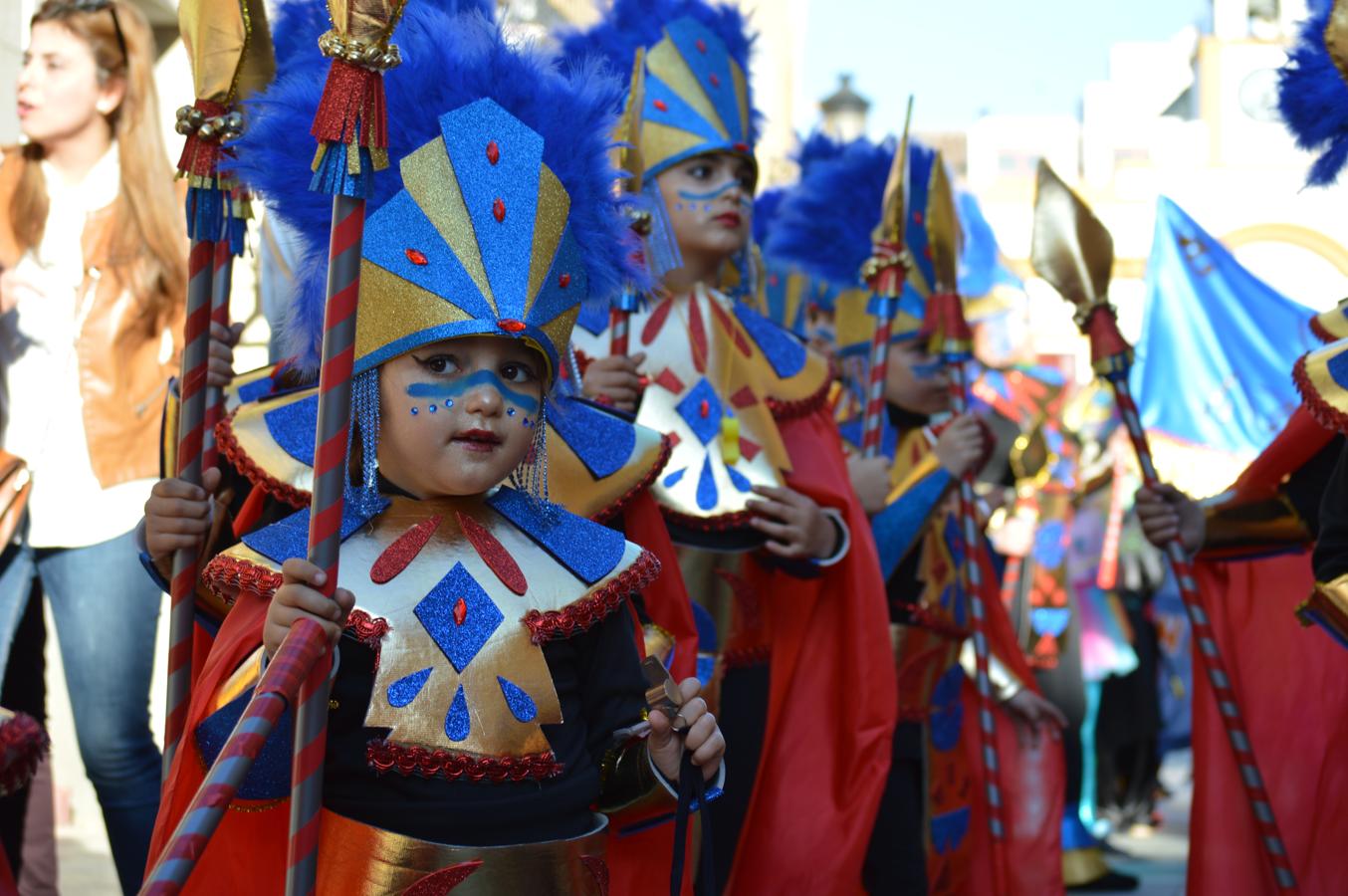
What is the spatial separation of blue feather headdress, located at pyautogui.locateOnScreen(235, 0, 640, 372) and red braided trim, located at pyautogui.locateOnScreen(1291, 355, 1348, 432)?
150 centimetres

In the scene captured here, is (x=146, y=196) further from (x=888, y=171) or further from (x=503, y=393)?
(x=888, y=171)

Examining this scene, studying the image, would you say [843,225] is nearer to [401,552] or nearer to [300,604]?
[401,552]

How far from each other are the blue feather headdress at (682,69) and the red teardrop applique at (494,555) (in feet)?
6.19

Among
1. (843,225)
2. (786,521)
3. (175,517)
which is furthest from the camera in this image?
(843,225)

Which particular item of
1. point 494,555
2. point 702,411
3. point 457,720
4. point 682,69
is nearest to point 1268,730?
point 702,411

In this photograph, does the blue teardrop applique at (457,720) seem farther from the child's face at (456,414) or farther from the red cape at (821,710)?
the red cape at (821,710)

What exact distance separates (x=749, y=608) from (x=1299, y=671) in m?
1.47

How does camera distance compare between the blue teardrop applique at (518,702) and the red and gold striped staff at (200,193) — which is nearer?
the blue teardrop applique at (518,702)

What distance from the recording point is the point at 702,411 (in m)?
4.55

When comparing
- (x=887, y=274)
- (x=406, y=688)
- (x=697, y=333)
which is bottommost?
→ (x=406, y=688)

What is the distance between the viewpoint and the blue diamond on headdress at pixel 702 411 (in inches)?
178

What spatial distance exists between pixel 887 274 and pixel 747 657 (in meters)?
1.43

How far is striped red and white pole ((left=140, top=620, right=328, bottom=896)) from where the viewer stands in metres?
2.36

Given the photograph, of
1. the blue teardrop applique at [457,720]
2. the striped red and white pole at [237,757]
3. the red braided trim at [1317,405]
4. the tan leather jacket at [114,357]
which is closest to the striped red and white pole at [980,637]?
the red braided trim at [1317,405]
